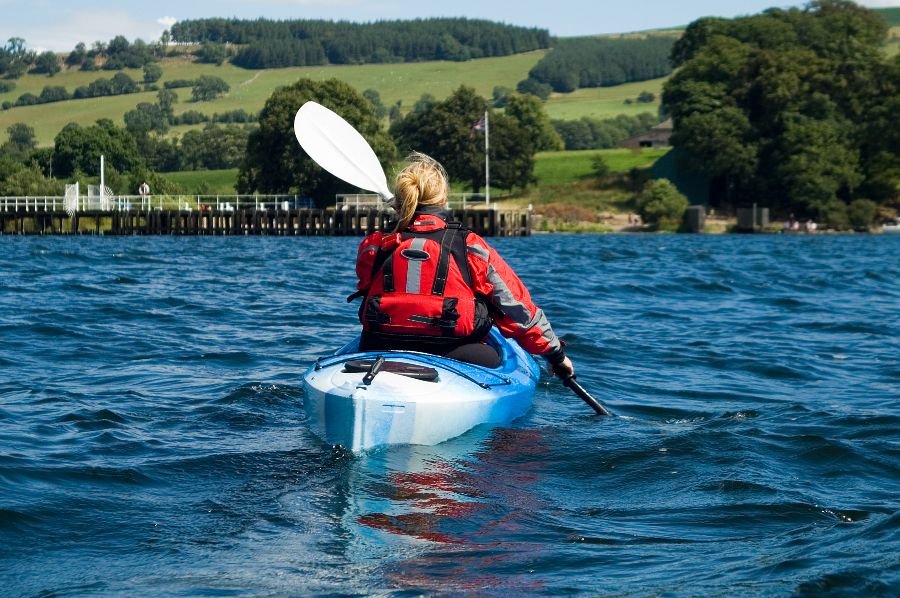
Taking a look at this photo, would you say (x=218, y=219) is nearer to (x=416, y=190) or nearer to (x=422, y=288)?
(x=416, y=190)

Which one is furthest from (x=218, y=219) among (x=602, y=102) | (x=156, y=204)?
(x=602, y=102)

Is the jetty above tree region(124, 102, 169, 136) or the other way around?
the other way around

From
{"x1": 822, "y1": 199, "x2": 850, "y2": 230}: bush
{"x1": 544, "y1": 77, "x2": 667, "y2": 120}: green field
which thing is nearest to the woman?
{"x1": 822, "y1": 199, "x2": 850, "y2": 230}: bush

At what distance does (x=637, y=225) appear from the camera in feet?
231

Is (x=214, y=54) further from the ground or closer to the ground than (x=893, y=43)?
further from the ground

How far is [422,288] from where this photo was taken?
6.98m

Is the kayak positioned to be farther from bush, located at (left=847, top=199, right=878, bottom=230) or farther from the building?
the building

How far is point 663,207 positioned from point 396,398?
6404 cm

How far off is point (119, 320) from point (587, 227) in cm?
5743

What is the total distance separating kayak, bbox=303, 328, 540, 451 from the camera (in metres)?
6.56

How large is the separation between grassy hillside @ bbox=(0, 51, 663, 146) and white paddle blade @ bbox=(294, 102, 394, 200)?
408 feet

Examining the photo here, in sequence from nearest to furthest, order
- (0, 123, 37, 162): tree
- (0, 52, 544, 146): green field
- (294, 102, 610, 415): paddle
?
(294, 102, 610, 415): paddle → (0, 123, 37, 162): tree → (0, 52, 544, 146): green field

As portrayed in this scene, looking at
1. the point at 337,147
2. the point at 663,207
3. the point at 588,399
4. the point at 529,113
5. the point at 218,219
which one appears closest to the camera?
the point at 588,399

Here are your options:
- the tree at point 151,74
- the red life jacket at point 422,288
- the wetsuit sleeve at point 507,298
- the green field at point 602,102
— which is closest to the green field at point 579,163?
the green field at point 602,102
